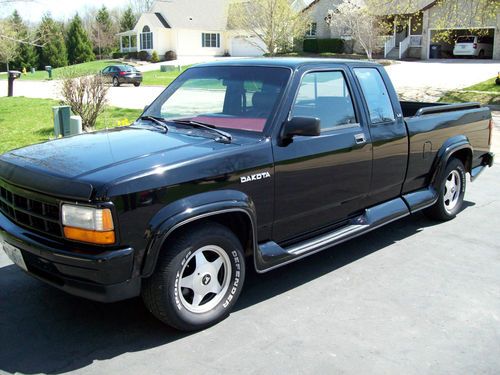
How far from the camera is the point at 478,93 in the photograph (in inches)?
842

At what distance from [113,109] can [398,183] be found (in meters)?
14.4

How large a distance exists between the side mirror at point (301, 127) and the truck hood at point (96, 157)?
46cm

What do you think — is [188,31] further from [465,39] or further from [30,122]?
[30,122]

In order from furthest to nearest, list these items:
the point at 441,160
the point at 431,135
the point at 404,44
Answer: the point at 404,44
the point at 441,160
the point at 431,135

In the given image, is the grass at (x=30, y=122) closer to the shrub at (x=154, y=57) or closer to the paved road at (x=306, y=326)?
the paved road at (x=306, y=326)

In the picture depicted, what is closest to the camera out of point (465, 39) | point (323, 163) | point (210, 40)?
point (323, 163)

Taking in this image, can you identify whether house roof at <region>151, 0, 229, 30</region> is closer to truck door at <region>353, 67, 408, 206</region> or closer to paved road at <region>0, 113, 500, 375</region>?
truck door at <region>353, 67, 408, 206</region>

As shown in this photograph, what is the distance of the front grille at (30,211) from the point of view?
3.47m

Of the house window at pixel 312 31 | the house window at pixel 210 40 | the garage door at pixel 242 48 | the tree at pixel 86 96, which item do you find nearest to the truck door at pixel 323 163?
the tree at pixel 86 96

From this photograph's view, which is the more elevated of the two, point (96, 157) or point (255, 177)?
point (96, 157)

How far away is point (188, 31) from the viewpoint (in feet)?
201

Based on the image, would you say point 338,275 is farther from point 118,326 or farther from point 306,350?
point 118,326

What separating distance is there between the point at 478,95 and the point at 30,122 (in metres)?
16.5

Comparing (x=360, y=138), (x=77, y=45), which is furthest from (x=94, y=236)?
(x=77, y=45)
